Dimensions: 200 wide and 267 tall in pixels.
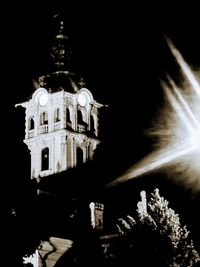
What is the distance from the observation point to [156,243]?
102 feet

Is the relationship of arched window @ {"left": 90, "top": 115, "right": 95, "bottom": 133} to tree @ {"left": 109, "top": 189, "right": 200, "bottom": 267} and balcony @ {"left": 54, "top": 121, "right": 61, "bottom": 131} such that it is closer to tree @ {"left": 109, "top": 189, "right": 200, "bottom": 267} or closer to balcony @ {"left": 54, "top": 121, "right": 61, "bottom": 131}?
balcony @ {"left": 54, "top": 121, "right": 61, "bottom": 131}

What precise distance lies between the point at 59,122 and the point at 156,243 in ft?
88.7

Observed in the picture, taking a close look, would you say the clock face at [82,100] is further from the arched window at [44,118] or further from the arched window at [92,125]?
the arched window at [44,118]

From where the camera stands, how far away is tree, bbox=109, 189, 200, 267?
100ft

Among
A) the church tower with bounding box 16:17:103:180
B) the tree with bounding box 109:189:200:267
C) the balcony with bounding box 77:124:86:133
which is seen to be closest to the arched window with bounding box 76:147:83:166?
the church tower with bounding box 16:17:103:180

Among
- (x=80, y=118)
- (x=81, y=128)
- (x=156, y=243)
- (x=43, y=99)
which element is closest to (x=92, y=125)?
(x=80, y=118)

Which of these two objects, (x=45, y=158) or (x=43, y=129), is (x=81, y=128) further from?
(x=45, y=158)

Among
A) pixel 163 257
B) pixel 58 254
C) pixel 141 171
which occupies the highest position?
pixel 141 171

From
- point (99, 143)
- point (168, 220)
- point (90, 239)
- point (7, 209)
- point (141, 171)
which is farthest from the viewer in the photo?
point (99, 143)

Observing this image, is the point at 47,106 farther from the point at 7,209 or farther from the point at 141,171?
the point at 7,209

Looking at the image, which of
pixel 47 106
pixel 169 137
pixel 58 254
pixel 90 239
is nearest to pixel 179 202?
pixel 169 137

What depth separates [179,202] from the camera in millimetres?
46375

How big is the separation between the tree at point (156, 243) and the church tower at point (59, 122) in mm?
23581

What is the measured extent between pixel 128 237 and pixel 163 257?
99.1 inches
